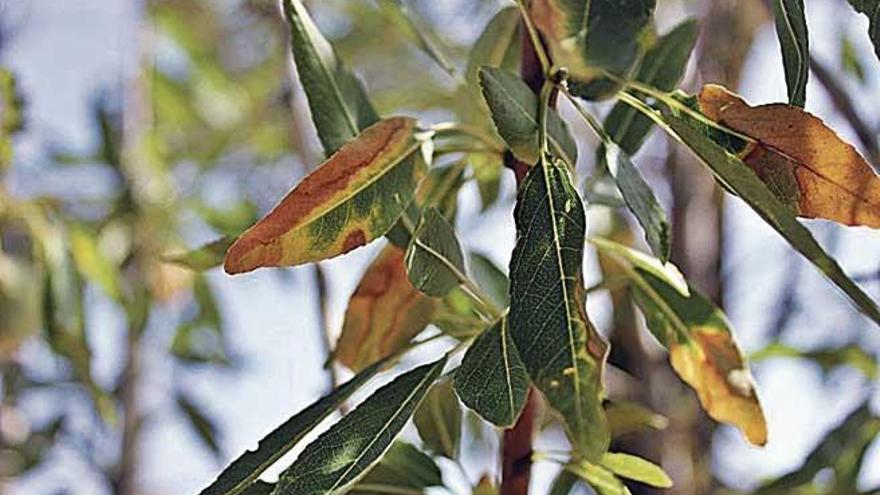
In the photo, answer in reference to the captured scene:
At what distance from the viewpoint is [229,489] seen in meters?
0.46

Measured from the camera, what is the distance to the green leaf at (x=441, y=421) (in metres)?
0.65

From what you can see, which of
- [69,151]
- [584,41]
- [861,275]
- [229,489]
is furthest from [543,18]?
[69,151]

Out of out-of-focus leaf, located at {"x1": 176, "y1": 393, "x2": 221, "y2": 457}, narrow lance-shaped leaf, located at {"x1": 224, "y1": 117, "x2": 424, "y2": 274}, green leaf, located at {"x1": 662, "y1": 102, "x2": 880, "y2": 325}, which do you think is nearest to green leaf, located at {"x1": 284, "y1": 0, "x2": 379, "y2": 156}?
narrow lance-shaped leaf, located at {"x1": 224, "y1": 117, "x2": 424, "y2": 274}

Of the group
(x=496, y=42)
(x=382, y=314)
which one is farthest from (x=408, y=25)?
(x=382, y=314)

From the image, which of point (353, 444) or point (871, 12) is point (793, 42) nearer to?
point (871, 12)

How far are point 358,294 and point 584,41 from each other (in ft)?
0.82

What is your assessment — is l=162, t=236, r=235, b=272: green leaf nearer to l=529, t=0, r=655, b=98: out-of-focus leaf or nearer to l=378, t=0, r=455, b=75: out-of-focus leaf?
l=378, t=0, r=455, b=75: out-of-focus leaf

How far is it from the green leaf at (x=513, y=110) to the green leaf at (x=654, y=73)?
0.12m

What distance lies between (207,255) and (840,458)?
39cm

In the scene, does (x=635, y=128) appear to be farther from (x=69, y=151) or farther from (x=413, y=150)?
(x=69, y=151)

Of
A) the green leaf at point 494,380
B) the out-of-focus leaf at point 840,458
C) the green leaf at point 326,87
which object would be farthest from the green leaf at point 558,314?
the out-of-focus leaf at point 840,458

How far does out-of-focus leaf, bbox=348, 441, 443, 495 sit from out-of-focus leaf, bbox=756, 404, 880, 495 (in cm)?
24

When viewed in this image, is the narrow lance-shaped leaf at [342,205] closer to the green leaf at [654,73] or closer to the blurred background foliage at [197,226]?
the green leaf at [654,73]

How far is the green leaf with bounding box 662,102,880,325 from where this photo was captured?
429 millimetres
